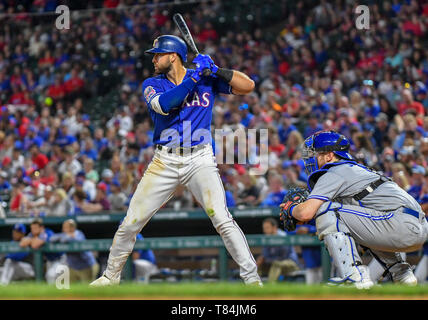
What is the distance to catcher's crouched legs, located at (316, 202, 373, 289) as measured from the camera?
5316 millimetres

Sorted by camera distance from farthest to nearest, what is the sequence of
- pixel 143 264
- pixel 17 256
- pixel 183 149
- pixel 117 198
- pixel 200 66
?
pixel 117 198 → pixel 17 256 → pixel 143 264 → pixel 183 149 → pixel 200 66

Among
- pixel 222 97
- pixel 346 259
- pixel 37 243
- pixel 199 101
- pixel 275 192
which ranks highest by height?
pixel 222 97

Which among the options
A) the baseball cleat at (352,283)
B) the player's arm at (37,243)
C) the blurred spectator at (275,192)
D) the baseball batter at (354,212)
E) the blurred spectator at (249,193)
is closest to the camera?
the baseball cleat at (352,283)

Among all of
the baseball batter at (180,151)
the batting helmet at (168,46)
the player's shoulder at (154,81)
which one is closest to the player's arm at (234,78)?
the baseball batter at (180,151)

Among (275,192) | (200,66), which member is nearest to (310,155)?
(200,66)

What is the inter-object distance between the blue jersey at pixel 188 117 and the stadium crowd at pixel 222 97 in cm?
402

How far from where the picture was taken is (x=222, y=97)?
51.9 feet

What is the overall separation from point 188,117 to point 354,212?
4.88 feet

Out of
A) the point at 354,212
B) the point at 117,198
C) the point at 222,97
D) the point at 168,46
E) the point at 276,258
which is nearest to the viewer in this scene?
the point at 354,212

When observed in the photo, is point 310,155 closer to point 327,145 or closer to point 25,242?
point 327,145

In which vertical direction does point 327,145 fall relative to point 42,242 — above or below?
above

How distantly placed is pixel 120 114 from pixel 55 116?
2.12 m

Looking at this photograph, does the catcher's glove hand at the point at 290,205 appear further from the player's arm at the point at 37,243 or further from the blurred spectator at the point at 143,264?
the player's arm at the point at 37,243

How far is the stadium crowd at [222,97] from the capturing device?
11.9m
